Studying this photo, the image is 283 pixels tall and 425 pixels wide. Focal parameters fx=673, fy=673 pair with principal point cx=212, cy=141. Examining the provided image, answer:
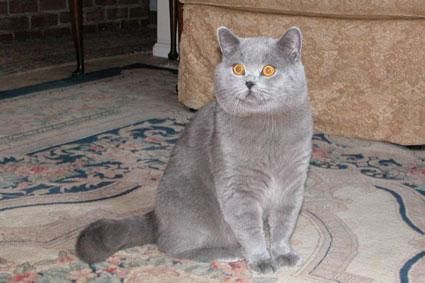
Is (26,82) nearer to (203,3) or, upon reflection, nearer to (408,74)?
(203,3)

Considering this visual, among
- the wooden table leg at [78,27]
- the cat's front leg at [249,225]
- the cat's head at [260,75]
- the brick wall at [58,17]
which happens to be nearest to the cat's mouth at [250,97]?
the cat's head at [260,75]

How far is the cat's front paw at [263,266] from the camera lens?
126cm

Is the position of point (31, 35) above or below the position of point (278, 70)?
below

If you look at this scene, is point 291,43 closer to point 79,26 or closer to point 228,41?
point 228,41

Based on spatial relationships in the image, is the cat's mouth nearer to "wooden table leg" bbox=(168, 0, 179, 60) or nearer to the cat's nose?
the cat's nose

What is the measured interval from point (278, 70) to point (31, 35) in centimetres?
326

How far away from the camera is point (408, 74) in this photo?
6.70 ft

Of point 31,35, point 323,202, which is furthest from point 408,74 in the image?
point 31,35

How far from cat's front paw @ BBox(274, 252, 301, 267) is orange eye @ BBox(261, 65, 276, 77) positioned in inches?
A: 13.9

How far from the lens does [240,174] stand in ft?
4.16

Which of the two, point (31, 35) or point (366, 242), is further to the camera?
point (31, 35)

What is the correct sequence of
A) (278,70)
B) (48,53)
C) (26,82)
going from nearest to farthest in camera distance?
(278,70)
(26,82)
(48,53)

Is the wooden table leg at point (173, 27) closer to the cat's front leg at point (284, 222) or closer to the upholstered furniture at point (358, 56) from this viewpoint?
the upholstered furniture at point (358, 56)

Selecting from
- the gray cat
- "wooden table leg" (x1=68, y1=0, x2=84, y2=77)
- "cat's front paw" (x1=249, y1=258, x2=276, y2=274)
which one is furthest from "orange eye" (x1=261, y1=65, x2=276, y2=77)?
"wooden table leg" (x1=68, y1=0, x2=84, y2=77)
